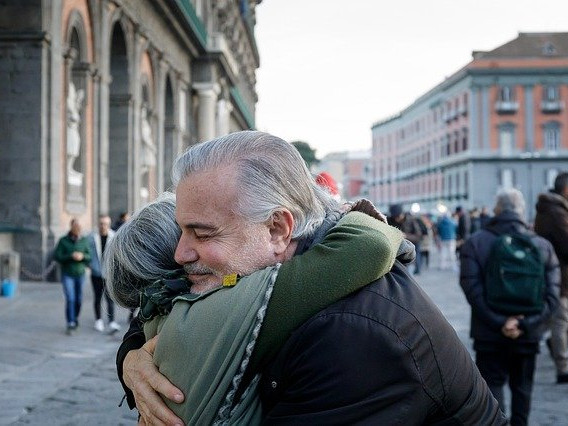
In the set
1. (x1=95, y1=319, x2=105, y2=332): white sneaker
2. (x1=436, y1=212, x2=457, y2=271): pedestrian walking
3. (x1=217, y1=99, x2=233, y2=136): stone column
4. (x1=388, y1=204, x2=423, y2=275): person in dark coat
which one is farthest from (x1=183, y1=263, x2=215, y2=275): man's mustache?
(x1=217, y1=99, x2=233, y2=136): stone column

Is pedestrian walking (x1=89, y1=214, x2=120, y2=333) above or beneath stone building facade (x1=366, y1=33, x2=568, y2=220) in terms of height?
beneath

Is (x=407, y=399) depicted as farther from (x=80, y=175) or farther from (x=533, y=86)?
(x=533, y=86)

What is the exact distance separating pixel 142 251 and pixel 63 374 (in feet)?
19.9

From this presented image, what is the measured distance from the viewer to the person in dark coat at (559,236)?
7.30 meters

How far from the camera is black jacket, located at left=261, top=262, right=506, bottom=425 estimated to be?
1573mm

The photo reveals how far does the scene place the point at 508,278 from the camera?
5.31 meters

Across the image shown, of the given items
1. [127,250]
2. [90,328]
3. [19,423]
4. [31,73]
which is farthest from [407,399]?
[31,73]

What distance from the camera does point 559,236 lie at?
24.0 feet

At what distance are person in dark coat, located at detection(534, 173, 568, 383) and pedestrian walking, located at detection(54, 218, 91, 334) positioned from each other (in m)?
5.60

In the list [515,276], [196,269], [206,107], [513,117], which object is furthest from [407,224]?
[513,117]

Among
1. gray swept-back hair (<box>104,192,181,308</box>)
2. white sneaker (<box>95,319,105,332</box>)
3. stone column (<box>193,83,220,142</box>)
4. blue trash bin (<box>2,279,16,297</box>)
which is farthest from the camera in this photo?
stone column (<box>193,83,220,142</box>)

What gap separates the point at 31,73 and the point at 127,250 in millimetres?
14462

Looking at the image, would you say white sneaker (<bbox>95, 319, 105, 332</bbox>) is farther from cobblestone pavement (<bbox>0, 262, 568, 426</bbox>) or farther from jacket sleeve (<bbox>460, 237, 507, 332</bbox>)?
jacket sleeve (<bbox>460, 237, 507, 332</bbox>)

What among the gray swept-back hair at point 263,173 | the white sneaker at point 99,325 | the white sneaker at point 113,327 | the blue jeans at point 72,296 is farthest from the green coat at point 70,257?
the gray swept-back hair at point 263,173
